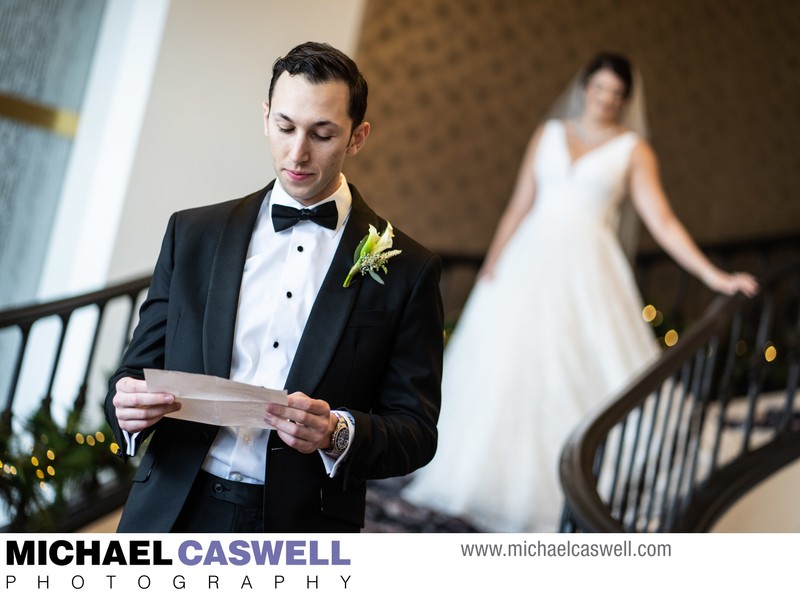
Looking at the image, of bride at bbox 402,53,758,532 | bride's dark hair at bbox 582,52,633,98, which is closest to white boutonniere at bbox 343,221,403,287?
bride at bbox 402,53,758,532

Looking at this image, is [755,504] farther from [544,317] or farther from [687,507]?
[544,317]

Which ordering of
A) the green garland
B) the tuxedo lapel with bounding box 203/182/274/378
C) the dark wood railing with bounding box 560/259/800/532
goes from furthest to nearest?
the green garland
the dark wood railing with bounding box 560/259/800/532
the tuxedo lapel with bounding box 203/182/274/378

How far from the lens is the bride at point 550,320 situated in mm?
3959

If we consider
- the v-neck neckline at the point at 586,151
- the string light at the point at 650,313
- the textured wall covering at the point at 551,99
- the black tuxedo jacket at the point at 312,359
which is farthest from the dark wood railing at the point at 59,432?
the string light at the point at 650,313

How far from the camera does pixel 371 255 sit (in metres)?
1.63

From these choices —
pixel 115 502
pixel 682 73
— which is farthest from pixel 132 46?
pixel 682 73

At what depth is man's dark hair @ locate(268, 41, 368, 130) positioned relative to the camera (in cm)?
152

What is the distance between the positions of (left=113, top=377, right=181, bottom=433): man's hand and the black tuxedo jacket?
10cm

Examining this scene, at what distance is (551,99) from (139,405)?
577 centimetres

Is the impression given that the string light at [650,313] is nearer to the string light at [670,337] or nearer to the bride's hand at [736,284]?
the string light at [670,337]

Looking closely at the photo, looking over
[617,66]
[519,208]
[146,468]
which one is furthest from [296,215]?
[519,208]

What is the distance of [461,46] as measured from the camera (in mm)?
6434

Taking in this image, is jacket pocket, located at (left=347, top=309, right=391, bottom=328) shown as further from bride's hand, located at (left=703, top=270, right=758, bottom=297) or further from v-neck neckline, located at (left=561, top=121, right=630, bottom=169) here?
v-neck neckline, located at (left=561, top=121, right=630, bottom=169)

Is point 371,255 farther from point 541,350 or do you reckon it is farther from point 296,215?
point 541,350
